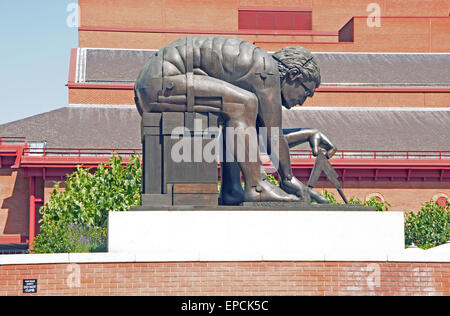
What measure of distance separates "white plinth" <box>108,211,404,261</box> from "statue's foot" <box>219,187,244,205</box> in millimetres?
897

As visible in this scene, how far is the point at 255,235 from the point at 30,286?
3.07 meters

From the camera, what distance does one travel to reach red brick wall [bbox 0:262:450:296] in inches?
404

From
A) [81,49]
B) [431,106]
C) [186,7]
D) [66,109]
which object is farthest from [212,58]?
[186,7]

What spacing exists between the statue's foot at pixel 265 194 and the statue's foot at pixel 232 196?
30cm

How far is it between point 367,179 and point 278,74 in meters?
25.1

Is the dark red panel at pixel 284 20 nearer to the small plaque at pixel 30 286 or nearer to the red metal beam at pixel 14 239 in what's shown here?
the red metal beam at pixel 14 239

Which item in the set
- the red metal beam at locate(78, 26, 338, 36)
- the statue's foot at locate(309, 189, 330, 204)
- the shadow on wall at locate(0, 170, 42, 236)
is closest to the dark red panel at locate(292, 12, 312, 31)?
the red metal beam at locate(78, 26, 338, 36)

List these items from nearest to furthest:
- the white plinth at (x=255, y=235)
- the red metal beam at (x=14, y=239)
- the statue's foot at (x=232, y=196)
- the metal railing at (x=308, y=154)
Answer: the white plinth at (x=255, y=235) → the statue's foot at (x=232, y=196) → the metal railing at (x=308, y=154) → the red metal beam at (x=14, y=239)

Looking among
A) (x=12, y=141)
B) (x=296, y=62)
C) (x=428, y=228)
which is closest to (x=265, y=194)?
(x=296, y=62)

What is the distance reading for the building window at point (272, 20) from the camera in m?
52.2

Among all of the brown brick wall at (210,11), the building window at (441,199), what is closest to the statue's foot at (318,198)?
the building window at (441,199)

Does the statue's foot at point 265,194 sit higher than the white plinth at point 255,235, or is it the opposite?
the statue's foot at point 265,194

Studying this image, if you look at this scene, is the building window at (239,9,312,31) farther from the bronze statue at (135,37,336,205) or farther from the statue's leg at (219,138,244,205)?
the statue's leg at (219,138,244,205)

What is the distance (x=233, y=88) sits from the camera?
11461 millimetres
